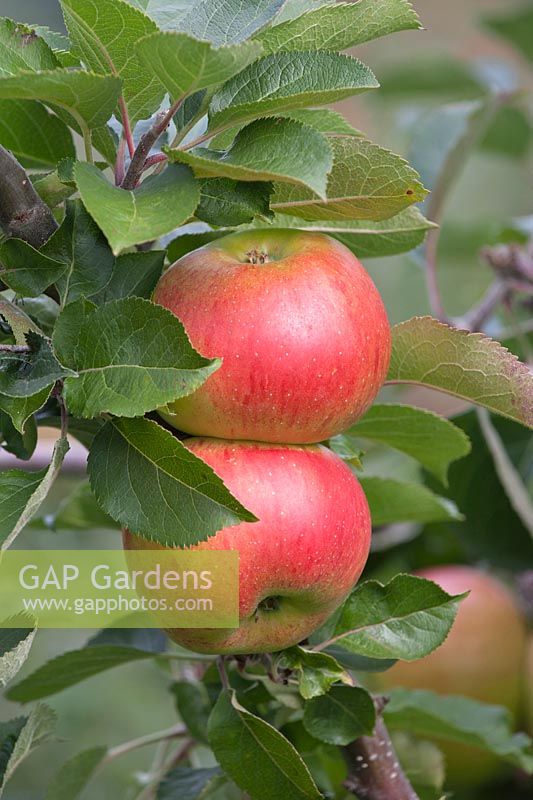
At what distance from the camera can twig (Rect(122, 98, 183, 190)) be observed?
456mm

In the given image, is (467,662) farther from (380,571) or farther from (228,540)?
(228,540)

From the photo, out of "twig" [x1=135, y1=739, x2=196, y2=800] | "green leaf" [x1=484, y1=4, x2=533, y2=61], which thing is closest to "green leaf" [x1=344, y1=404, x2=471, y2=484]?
"twig" [x1=135, y1=739, x2=196, y2=800]

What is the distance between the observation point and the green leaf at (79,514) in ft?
2.47

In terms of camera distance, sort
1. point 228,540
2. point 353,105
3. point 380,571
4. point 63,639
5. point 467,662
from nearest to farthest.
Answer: point 228,540, point 467,662, point 380,571, point 63,639, point 353,105

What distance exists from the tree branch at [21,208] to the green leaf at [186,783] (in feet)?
1.27

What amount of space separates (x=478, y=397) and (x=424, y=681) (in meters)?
0.52

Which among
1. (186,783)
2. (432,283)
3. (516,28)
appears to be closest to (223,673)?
(186,783)

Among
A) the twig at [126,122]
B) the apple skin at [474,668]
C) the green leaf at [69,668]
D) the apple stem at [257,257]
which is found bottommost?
the apple skin at [474,668]

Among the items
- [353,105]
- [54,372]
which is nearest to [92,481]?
[54,372]

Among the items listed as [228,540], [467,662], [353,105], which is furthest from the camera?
[353,105]

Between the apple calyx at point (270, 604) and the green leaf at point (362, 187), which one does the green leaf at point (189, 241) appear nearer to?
the green leaf at point (362, 187)

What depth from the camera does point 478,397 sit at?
1.76 ft

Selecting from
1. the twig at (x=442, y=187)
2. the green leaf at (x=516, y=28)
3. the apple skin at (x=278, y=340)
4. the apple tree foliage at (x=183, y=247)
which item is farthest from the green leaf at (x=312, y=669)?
the green leaf at (x=516, y=28)

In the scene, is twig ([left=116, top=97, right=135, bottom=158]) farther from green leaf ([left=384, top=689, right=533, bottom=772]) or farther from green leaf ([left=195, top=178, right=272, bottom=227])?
green leaf ([left=384, top=689, right=533, bottom=772])
